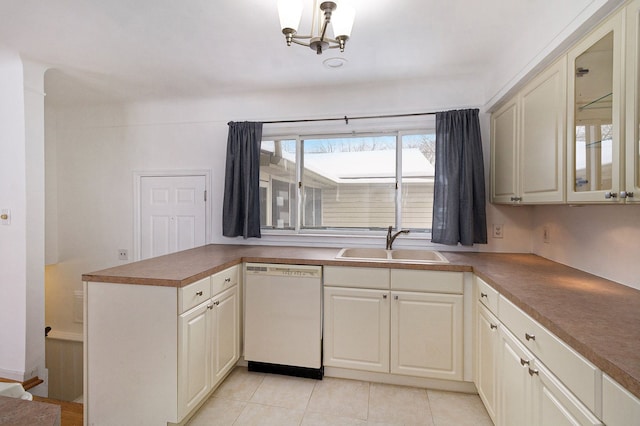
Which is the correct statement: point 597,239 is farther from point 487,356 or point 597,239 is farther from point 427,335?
point 427,335

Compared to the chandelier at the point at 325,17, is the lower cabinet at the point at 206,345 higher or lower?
lower

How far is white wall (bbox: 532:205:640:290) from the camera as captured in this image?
5.00 feet

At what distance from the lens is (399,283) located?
2119 millimetres

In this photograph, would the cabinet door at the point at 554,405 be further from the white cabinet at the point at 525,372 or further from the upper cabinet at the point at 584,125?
the upper cabinet at the point at 584,125

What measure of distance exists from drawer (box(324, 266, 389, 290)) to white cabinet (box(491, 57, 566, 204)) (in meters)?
1.08

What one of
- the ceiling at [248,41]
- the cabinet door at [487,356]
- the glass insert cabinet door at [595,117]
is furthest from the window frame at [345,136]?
the glass insert cabinet door at [595,117]

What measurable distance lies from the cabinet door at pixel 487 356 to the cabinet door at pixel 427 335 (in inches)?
5.3

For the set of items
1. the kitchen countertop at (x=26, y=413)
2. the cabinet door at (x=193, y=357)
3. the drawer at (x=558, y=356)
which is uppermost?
the kitchen countertop at (x=26, y=413)

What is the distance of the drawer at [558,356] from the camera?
35.6 inches

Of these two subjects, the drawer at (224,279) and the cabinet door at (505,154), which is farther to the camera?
the cabinet door at (505,154)

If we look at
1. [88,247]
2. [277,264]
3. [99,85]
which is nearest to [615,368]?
[277,264]

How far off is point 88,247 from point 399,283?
3451 mm

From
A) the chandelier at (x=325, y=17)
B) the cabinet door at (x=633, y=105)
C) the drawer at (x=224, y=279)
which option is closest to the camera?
the cabinet door at (x=633, y=105)

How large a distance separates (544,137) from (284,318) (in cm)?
208
